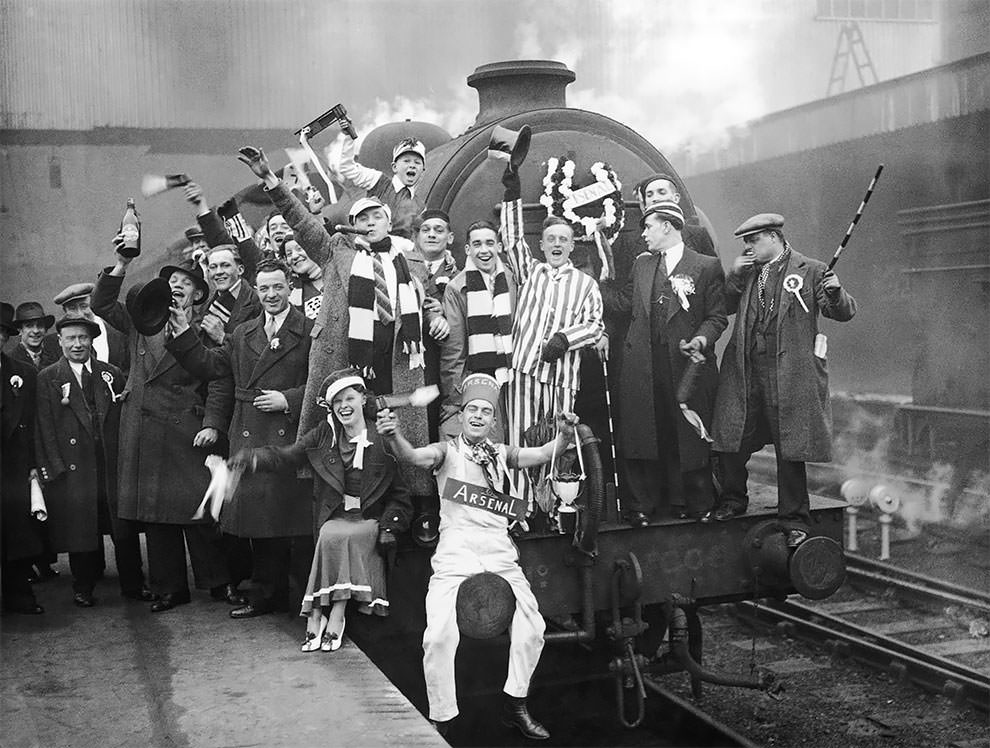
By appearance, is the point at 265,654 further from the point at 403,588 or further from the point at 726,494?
the point at 726,494

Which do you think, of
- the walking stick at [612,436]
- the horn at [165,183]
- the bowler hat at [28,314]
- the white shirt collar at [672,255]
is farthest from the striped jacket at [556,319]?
the bowler hat at [28,314]

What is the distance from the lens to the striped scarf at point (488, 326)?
498 cm

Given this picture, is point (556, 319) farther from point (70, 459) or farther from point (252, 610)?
point (70, 459)

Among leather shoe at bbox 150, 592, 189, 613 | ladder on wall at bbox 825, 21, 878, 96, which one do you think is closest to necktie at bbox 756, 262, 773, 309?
leather shoe at bbox 150, 592, 189, 613

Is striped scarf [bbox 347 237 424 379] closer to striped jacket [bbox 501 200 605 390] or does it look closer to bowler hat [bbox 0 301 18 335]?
striped jacket [bbox 501 200 605 390]

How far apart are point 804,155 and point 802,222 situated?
0.84 meters

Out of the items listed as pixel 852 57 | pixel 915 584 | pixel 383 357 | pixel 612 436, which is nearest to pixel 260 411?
pixel 383 357

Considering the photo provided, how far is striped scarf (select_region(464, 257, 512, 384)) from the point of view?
498 centimetres

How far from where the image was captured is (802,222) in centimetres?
1437

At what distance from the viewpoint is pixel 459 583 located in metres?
4.53

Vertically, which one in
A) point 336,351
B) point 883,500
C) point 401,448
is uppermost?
point 336,351

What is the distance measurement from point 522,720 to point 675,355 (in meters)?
1.78

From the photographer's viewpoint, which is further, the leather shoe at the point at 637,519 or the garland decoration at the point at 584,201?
the garland decoration at the point at 584,201

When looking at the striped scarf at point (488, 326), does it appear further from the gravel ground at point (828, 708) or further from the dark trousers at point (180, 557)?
the gravel ground at point (828, 708)
